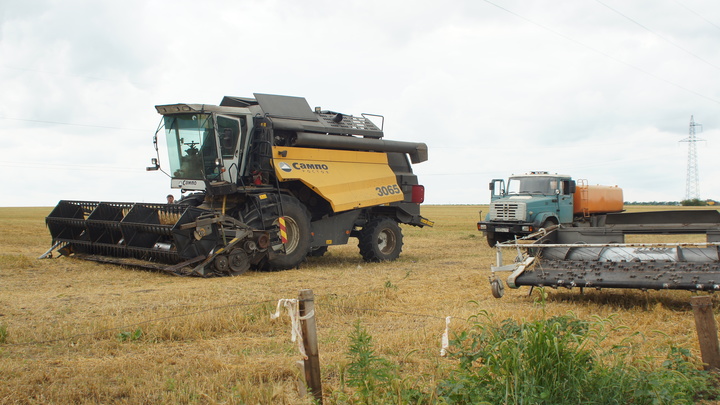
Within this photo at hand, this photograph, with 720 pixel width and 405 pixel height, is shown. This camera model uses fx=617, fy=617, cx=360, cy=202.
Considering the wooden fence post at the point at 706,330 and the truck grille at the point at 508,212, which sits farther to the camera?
the truck grille at the point at 508,212

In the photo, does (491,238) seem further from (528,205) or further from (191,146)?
(191,146)

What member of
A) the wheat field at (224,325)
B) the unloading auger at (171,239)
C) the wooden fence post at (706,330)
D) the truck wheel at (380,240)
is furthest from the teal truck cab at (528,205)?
the wooden fence post at (706,330)

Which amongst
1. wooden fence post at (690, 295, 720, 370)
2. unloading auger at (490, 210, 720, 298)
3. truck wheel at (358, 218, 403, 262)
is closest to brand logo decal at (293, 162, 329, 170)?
truck wheel at (358, 218, 403, 262)

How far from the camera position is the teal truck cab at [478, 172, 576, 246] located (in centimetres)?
1670

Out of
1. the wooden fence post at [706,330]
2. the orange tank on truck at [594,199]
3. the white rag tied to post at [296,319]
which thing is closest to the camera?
the white rag tied to post at [296,319]

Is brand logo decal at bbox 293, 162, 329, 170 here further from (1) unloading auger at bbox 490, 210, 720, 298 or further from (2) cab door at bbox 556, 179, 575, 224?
(2) cab door at bbox 556, 179, 575, 224

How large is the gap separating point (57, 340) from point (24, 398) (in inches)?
66.7

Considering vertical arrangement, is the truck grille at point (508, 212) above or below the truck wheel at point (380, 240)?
above

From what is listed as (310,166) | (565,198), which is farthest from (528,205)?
(310,166)

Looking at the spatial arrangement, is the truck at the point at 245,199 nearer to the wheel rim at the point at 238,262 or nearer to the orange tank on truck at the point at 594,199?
the wheel rim at the point at 238,262

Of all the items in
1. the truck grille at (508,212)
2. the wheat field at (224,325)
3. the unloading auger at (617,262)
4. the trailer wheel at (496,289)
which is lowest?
the wheat field at (224,325)

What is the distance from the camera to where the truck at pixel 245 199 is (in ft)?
36.0

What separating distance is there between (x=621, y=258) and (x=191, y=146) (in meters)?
8.05

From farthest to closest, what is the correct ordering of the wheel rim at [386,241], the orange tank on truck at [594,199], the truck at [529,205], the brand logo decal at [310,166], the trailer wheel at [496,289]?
the orange tank on truck at [594,199], the truck at [529,205], the wheel rim at [386,241], the brand logo decal at [310,166], the trailer wheel at [496,289]
